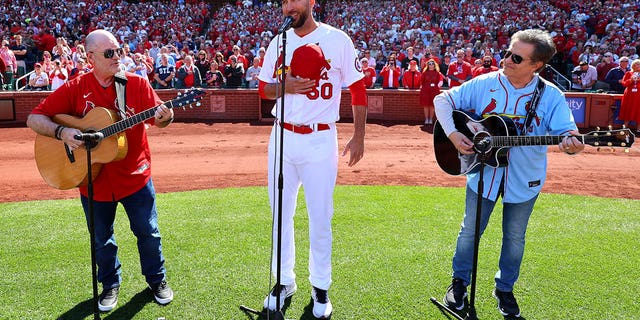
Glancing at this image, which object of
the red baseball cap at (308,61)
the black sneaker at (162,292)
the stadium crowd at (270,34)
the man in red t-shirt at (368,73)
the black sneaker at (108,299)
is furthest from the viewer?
the stadium crowd at (270,34)

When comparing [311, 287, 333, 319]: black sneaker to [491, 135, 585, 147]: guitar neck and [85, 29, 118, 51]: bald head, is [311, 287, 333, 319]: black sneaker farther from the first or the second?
[85, 29, 118, 51]: bald head

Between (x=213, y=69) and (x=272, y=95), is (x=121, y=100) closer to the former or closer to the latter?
(x=272, y=95)

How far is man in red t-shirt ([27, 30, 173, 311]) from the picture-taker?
418 cm

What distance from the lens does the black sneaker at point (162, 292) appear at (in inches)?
176

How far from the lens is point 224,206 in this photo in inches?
294

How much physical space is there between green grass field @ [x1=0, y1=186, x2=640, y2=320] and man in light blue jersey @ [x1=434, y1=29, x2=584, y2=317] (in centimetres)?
42

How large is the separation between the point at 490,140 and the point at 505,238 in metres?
1.01

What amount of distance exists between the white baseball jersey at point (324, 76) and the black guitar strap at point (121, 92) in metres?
1.24

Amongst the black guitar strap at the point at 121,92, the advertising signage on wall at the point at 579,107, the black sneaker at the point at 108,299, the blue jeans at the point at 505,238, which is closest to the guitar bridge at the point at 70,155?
the black guitar strap at the point at 121,92

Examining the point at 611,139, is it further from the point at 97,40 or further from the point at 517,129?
the point at 97,40

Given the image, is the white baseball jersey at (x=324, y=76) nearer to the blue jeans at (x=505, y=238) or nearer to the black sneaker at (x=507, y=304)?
the blue jeans at (x=505, y=238)

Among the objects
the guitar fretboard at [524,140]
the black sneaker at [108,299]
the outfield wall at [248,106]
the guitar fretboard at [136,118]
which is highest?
the guitar fretboard at [136,118]

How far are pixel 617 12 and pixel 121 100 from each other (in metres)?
25.6

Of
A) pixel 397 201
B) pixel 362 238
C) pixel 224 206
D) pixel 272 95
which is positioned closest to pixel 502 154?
pixel 272 95
